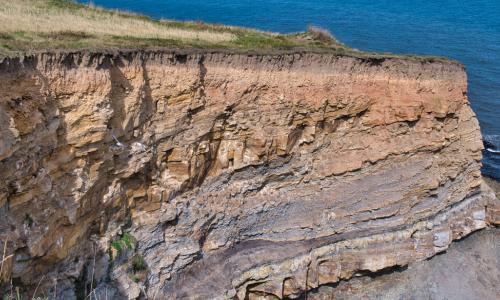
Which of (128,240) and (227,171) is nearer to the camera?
(128,240)

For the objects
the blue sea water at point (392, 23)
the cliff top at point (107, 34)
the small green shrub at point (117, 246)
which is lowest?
the small green shrub at point (117, 246)

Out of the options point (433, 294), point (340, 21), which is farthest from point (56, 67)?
point (340, 21)

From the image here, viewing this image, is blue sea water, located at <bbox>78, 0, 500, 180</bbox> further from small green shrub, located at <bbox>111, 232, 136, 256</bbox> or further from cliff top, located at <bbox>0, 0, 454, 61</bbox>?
small green shrub, located at <bbox>111, 232, 136, 256</bbox>

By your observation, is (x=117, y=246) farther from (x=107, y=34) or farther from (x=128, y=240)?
(x=107, y=34)

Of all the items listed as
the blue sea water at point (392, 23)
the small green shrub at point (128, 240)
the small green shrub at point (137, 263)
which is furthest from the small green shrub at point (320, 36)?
the blue sea water at point (392, 23)

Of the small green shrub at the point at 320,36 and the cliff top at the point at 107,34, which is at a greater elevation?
the small green shrub at the point at 320,36

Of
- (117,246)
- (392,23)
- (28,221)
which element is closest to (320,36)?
(117,246)

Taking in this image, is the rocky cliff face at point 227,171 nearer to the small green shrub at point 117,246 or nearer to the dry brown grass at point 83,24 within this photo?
the small green shrub at point 117,246

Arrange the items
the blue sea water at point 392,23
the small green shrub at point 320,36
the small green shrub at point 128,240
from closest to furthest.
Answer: the small green shrub at point 128,240 < the small green shrub at point 320,36 < the blue sea water at point 392,23
